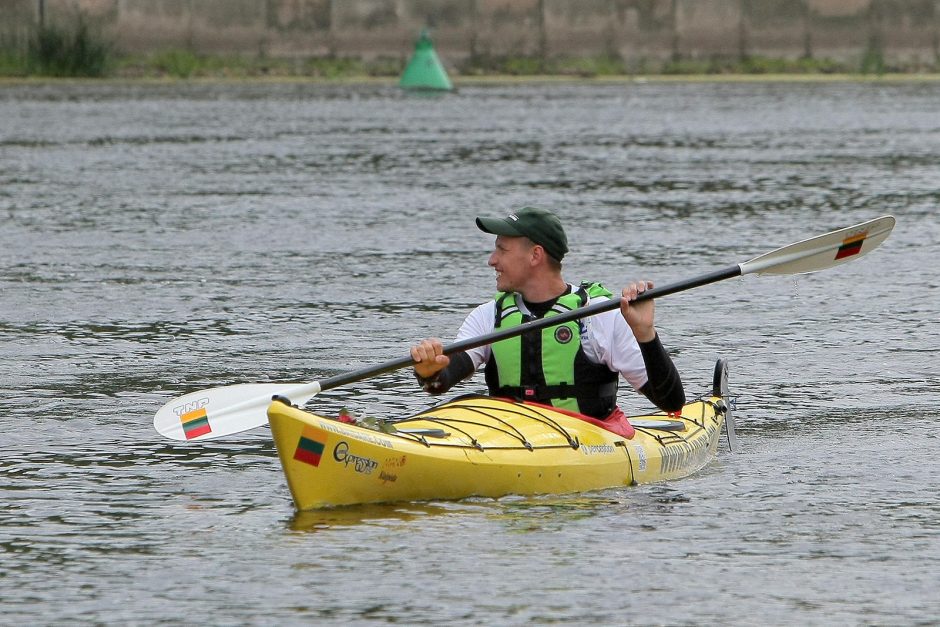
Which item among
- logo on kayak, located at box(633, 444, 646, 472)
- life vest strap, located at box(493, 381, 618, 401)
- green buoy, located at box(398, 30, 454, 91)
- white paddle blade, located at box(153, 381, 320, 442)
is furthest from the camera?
green buoy, located at box(398, 30, 454, 91)

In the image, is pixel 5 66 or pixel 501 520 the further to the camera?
pixel 5 66

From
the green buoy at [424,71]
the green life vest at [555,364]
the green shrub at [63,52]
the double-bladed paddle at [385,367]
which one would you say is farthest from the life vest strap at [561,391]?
the green shrub at [63,52]

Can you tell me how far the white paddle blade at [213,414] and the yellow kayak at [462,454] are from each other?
725 mm

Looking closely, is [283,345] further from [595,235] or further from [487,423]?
[595,235]

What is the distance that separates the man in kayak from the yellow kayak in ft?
0.41

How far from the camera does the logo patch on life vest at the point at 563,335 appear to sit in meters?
7.49

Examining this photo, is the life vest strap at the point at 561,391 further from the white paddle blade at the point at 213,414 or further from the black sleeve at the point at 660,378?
the white paddle blade at the point at 213,414

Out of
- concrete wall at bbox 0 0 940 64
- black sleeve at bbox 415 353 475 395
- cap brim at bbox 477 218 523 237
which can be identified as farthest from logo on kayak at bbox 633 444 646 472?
concrete wall at bbox 0 0 940 64

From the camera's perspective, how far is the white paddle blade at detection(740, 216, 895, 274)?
28.2ft

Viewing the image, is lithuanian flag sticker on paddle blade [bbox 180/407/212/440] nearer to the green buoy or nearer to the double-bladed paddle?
the double-bladed paddle

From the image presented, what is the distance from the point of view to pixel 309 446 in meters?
6.89

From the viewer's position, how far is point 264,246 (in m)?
15.8

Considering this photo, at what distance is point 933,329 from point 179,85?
3081 cm

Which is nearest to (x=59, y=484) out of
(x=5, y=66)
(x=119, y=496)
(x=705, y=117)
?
(x=119, y=496)
